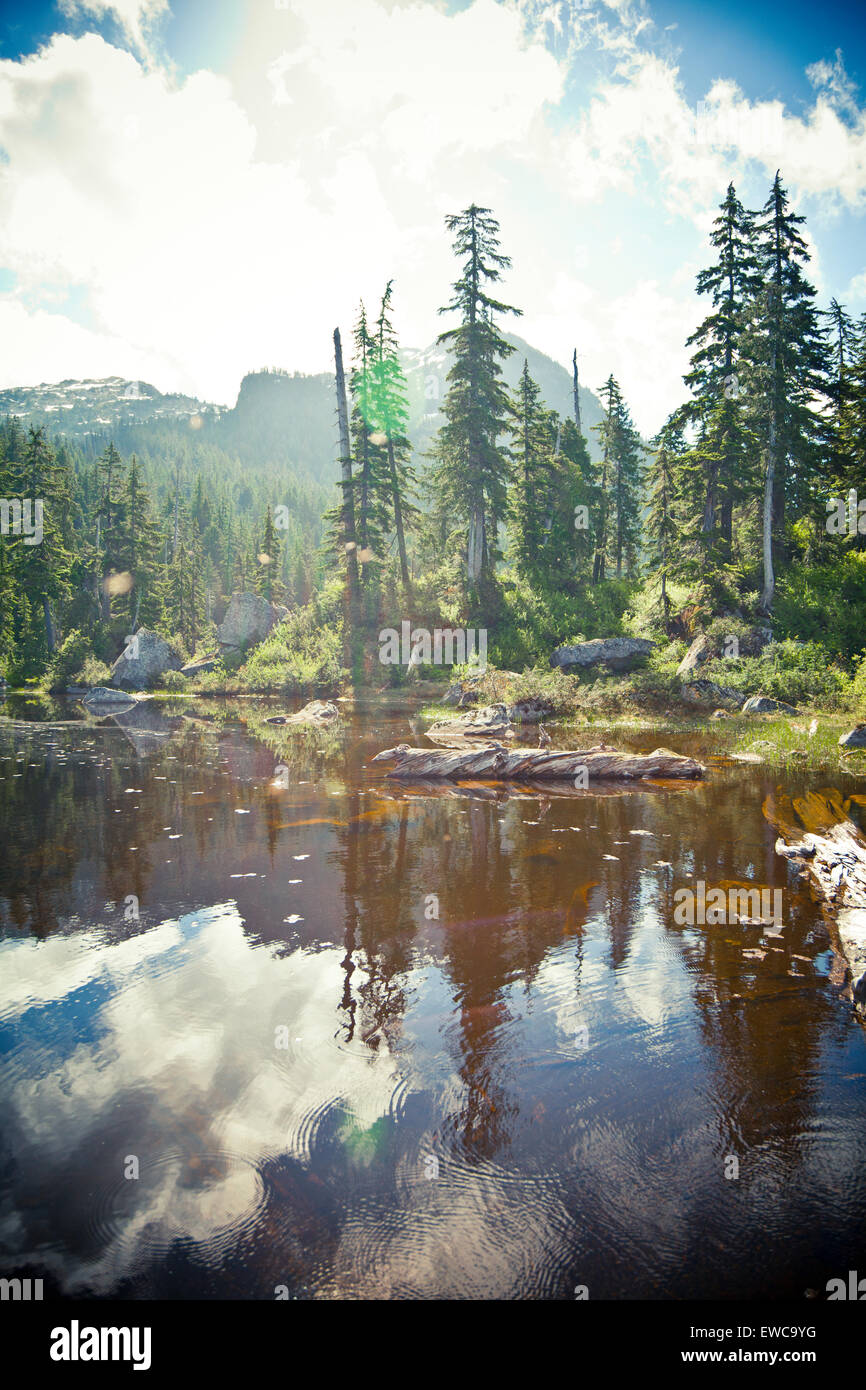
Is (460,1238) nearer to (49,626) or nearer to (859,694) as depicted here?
(859,694)

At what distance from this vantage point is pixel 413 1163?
4.17 meters

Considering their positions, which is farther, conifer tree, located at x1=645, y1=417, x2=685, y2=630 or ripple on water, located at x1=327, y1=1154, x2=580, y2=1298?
conifer tree, located at x1=645, y1=417, x2=685, y2=630

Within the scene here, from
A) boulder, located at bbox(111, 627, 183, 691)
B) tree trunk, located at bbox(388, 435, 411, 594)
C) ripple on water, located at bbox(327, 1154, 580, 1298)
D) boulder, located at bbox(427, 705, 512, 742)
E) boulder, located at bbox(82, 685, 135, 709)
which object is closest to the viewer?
ripple on water, located at bbox(327, 1154, 580, 1298)

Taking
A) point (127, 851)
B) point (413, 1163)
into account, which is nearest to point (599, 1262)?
point (413, 1163)

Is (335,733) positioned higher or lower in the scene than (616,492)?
lower

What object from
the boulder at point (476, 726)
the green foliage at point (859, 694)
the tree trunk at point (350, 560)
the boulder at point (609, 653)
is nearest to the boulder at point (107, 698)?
the tree trunk at point (350, 560)

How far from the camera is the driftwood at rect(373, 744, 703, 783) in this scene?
16.2m

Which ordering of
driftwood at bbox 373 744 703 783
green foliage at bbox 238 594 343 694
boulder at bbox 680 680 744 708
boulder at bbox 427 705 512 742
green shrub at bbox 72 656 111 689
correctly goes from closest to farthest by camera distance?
driftwood at bbox 373 744 703 783
boulder at bbox 427 705 512 742
boulder at bbox 680 680 744 708
green foliage at bbox 238 594 343 694
green shrub at bbox 72 656 111 689

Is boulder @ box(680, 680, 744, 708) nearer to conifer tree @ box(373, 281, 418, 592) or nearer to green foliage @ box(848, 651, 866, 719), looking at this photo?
green foliage @ box(848, 651, 866, 719)

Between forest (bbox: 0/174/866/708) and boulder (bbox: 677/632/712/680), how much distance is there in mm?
561

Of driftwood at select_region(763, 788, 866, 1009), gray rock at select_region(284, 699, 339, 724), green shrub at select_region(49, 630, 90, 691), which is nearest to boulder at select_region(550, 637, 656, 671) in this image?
gray rock at select_region(284, 699, 339, 724)

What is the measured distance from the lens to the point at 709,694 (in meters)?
25.3
